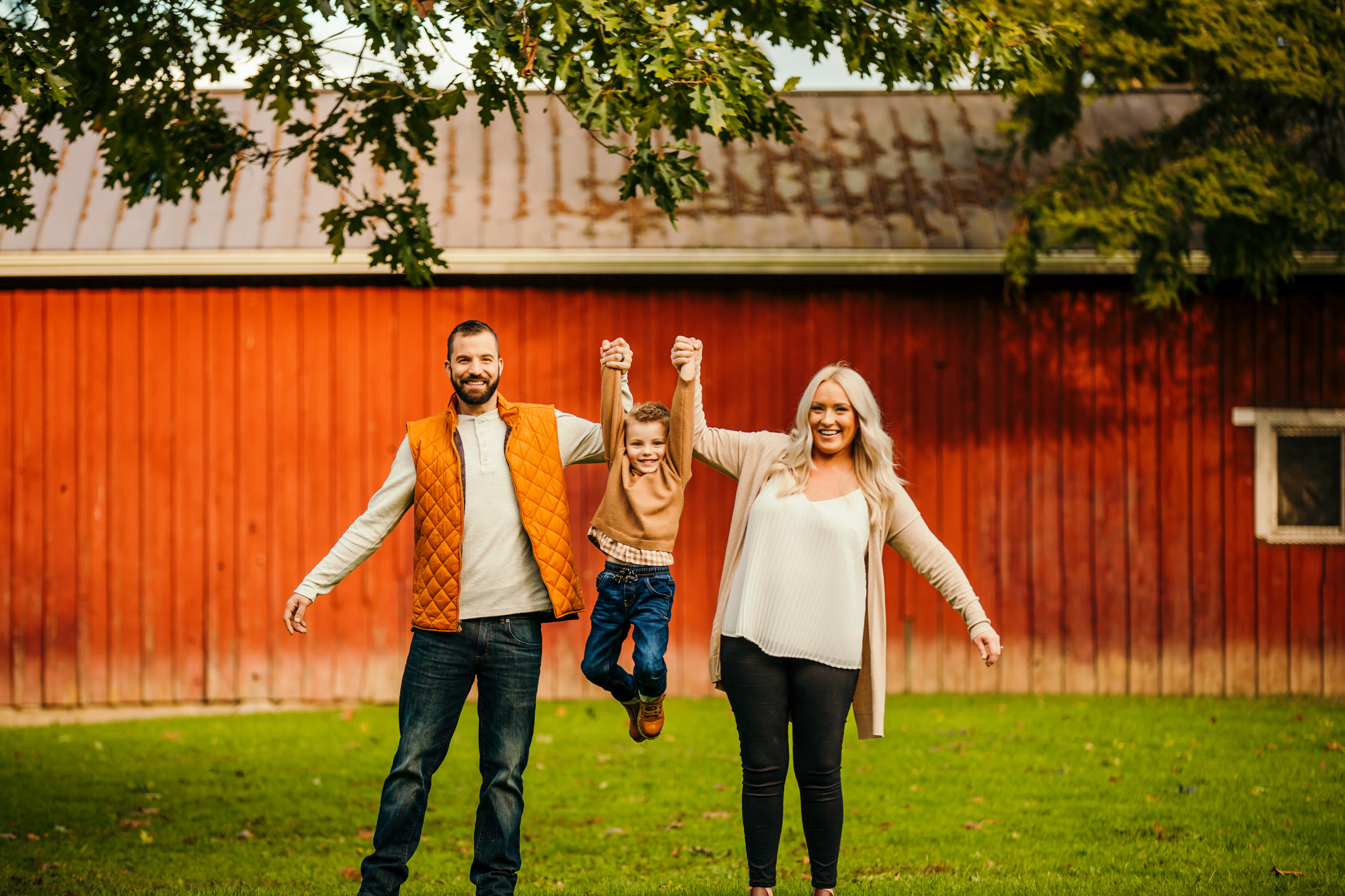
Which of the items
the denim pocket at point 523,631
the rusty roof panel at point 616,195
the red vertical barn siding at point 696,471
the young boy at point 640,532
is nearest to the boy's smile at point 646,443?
the young boy at point 640,532

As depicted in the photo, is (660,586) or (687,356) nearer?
(687,356)

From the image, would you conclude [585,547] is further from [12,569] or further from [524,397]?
[12,569]

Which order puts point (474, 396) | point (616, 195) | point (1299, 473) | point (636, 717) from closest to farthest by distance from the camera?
point (474, 396) < point (636, 717) < point (1299, 473) < point (616, 195)

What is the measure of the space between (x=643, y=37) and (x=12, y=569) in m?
7.02

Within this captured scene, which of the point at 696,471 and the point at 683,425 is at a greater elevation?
the point at 683,425

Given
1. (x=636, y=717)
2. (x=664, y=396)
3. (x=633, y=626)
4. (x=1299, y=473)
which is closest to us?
(x=633, y=626)

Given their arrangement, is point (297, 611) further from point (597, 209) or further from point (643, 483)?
point (597, 209)

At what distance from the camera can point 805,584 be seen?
366 centimetres

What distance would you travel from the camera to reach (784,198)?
30.1ft

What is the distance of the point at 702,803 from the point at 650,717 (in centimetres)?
251

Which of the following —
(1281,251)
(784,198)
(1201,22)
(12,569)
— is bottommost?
(12,569)

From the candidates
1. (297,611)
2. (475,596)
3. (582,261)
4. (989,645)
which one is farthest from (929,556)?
(582,261)

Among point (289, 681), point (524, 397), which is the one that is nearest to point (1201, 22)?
point (524, 397)

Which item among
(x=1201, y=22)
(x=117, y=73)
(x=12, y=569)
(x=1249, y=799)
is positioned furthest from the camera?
(x=12, y=569)
